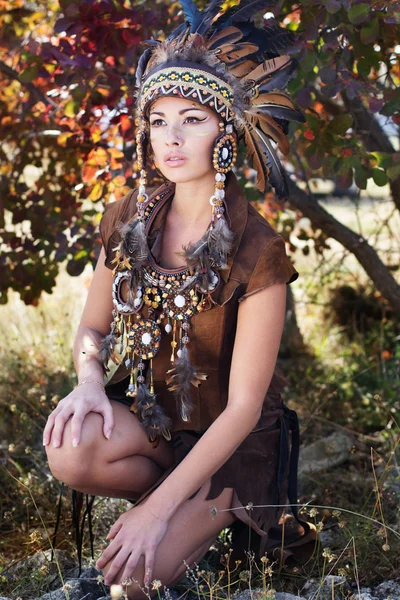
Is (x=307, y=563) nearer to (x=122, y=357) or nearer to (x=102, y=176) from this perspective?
(x=122, y=357)

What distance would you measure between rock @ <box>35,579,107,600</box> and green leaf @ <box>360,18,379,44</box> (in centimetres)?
195

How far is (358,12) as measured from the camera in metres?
2.51

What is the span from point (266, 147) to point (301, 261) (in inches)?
139

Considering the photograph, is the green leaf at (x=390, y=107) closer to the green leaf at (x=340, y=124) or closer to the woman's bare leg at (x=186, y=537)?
the green leaf at (x=340, y=124)

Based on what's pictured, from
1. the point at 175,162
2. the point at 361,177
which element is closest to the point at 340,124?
the point at 361,177

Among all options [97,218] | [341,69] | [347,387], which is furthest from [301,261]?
[341,69]

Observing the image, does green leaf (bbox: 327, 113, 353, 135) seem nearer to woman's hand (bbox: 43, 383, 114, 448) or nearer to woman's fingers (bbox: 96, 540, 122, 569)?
woman's hand (bbox: 43, 383, 114, 448)

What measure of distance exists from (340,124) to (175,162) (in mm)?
815

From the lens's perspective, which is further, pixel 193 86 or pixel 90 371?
pixel 90 371

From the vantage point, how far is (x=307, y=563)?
256 cm

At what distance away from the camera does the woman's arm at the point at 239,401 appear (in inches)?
89.9

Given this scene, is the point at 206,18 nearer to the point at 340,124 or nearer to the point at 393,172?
the point at 340,124

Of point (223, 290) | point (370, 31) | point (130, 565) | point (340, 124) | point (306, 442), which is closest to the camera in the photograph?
point (130, 565)

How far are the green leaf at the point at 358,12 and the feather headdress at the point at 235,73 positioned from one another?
0.69 ft
